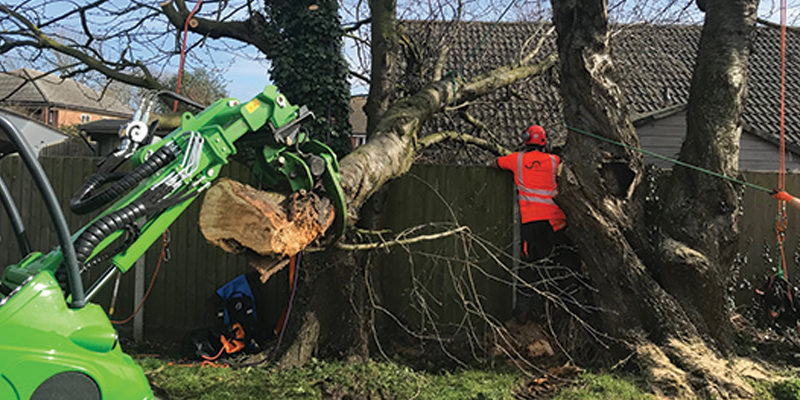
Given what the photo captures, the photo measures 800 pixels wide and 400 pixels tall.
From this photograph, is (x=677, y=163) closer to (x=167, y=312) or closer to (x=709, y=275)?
(x=709, y=275)

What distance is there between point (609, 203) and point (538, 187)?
2.46 ft

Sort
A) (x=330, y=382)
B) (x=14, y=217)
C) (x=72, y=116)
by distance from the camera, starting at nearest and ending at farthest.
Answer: (x=14, y=217), (x=330, y=382), (x=72, y=116)

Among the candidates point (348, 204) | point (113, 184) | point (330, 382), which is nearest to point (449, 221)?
point (330, 382)

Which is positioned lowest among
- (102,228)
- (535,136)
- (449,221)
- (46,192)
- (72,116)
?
(449,221)

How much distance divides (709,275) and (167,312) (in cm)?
514

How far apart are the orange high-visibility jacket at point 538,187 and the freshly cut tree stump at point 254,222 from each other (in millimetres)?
3073

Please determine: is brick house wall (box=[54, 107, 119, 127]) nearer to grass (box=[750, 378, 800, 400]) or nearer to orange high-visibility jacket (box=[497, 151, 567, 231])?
orange high-visibility jacket (box=[497, 151, 567, 231])

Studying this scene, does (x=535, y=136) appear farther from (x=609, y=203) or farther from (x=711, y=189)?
(x=711, y=189)

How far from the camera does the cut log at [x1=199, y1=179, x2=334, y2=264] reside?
109 inches

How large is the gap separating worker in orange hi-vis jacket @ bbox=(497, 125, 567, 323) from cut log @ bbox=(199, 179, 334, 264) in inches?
123

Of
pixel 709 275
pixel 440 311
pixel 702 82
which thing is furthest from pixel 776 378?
pixel 440 311

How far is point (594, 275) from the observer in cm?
510

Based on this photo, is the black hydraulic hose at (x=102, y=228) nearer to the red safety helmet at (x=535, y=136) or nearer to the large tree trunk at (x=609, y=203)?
the large tree trunk at (x=609, y=203)

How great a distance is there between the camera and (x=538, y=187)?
563 cm
